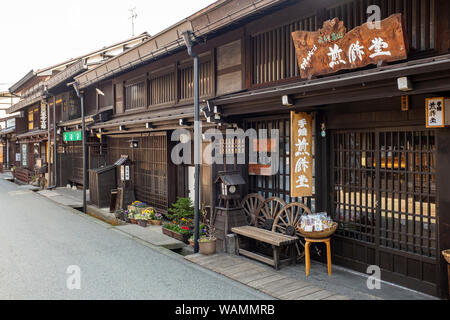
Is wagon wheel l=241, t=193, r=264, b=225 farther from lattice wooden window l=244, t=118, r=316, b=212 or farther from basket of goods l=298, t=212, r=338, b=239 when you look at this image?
basket of goods l=298, t=212, r=338, b=239

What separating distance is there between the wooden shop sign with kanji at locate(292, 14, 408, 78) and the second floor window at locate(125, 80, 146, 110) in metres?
10.4

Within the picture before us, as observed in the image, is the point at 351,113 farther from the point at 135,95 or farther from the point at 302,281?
the point at 135,95

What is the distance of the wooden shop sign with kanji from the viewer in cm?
633

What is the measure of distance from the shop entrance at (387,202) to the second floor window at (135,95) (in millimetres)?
10719

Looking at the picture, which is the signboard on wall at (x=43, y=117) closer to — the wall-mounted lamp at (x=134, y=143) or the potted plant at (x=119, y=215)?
the wall-mounted lamp at (x=134, y=143)

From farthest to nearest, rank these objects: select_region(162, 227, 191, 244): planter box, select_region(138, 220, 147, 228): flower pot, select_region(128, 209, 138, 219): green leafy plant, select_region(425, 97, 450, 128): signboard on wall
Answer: select_region(128, 209, 138, 219): green leafy plant, select_region(138, 220, 147, 228): flower pot, select_region(162, 227, 191, 244): planter box, select_region(425, 97, 450, 128): signboard on wall

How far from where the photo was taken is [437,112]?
6375 mm

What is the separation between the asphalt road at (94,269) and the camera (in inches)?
294

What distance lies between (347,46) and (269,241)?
4.51 metres

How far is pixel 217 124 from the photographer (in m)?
11.1

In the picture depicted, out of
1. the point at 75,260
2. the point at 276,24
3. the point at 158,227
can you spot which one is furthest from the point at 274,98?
the point at 158,227

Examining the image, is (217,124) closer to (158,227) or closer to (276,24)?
(276,24)

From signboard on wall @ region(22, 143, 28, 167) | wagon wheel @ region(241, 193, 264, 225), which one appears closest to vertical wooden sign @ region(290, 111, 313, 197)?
wagon wheel @ region(241, 193, 264, 225)
